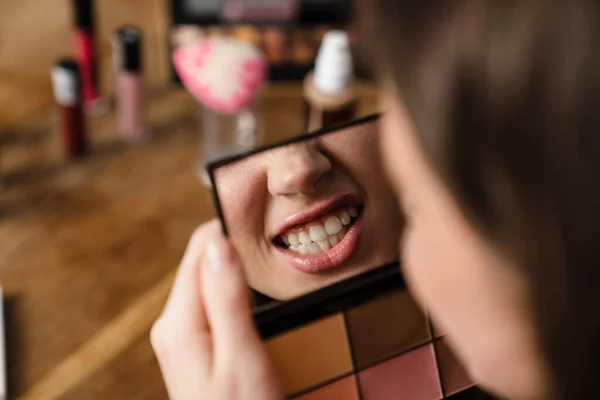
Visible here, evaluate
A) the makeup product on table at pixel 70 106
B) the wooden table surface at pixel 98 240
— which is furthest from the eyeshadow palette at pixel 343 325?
the makeup product on table at pixel 70 106

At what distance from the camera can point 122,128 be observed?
781 millimetres

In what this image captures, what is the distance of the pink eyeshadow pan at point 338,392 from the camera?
1.64ft

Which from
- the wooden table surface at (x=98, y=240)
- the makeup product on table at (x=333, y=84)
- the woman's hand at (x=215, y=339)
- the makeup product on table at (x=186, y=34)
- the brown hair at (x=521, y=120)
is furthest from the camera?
the makeup product on table at (x=186, y=34)

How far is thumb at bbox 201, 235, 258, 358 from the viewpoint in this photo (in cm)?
44

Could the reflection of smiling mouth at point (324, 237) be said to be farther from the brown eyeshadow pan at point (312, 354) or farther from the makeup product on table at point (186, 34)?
the makeup product on table at point (186, 34)

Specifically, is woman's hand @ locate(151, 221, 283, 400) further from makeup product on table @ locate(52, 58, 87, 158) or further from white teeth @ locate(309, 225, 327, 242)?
makeup product on table @ locate(52, 58, 87, 158)

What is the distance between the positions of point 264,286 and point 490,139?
24 cm

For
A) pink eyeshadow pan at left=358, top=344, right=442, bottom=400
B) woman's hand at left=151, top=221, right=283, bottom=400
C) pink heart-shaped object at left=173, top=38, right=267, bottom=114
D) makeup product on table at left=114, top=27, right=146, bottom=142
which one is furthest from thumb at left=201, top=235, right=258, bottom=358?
makeup product on table at left=114, top=27, right=146, bottom=142

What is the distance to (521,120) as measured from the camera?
0.28 metres

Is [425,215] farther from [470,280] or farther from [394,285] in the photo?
[394,285]

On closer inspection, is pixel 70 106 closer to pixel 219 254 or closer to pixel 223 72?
pixel 223 72

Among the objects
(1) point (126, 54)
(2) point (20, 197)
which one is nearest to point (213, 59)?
(1) point (126, 54)

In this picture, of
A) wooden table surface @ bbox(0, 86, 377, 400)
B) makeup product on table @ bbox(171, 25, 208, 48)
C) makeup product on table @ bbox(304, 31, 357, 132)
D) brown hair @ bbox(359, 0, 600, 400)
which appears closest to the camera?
brown hair @ bbox(359, 0, 600, 400)

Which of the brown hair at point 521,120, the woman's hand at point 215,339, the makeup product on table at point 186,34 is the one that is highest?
the brown hair at point 521,120
